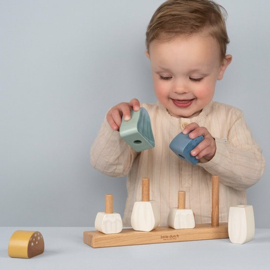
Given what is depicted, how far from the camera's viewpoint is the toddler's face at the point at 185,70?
3.48 feet

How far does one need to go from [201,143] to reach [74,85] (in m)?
0.53

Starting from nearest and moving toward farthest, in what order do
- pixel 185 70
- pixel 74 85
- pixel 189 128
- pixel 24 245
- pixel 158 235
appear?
pixel 24 245, pixel 158 235, pixel 189 128, pixel 185 70, pixel 74 85

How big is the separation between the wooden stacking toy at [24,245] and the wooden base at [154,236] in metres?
0.09

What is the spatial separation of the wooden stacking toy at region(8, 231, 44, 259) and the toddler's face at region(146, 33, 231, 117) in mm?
485

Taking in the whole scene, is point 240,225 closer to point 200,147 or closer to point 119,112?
point 200,147

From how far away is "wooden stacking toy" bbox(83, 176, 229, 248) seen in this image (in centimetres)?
78

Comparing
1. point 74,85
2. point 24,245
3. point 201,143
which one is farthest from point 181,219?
point 74,85

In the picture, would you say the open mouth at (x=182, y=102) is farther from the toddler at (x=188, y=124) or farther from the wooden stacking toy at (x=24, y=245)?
the wooden stacking toy at (x=24, y=245)

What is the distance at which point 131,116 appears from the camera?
883 millimetres

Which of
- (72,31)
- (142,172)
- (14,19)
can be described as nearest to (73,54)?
(72,31)

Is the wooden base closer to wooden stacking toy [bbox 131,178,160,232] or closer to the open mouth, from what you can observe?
wooden stacking toy [bbox 131,178,160,232]

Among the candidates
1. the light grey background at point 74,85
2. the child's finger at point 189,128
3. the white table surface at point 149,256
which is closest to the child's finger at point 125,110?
the child's finger at point 189,128

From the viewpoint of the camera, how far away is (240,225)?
0.82m

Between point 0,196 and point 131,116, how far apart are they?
65cm
